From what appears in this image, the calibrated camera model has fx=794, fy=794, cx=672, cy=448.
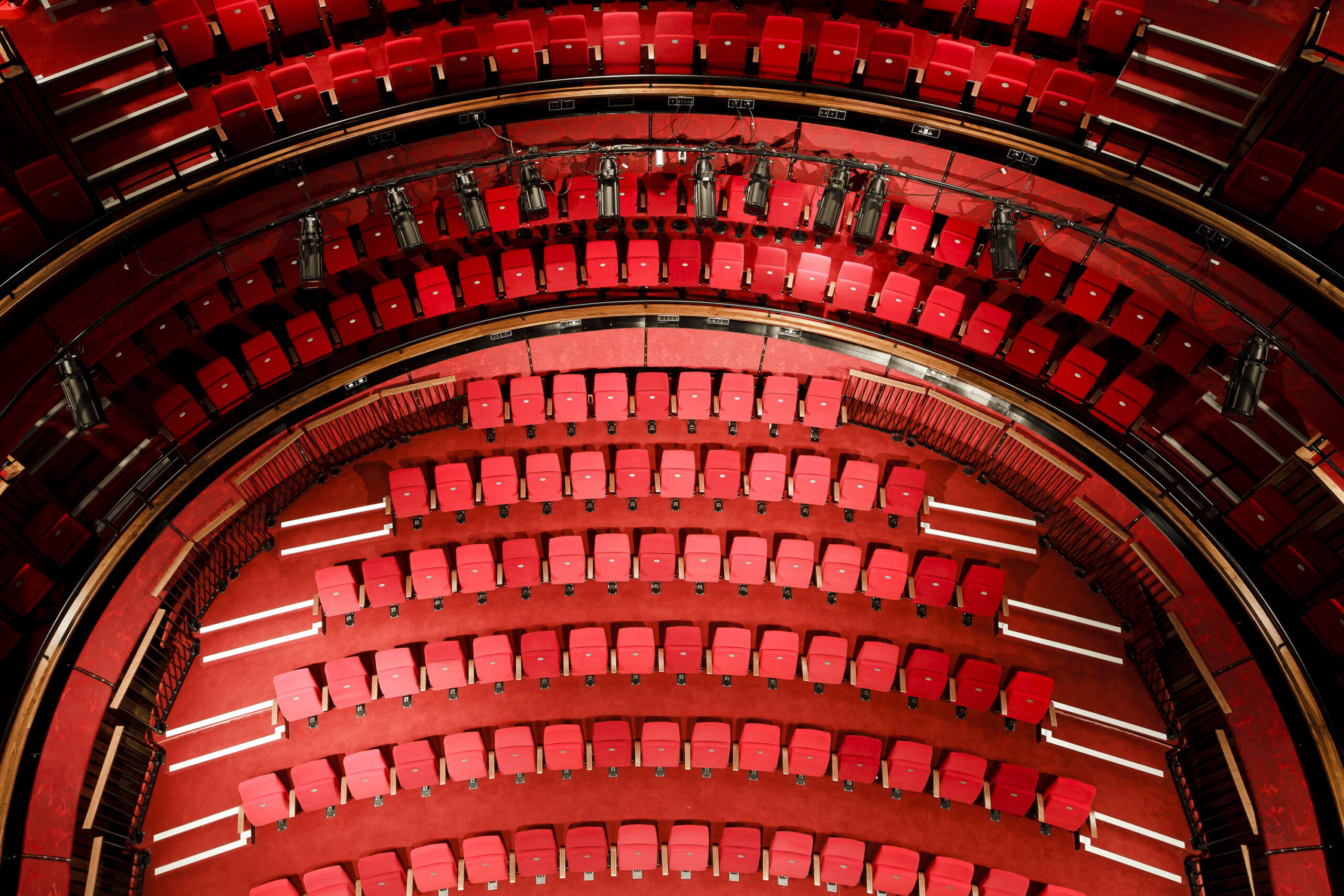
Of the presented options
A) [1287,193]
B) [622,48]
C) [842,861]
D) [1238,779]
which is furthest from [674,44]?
[1238,779]

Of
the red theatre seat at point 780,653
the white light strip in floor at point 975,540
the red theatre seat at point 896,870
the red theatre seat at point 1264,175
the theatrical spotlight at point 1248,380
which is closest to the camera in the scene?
the theatrical spotlight at point 1248,380

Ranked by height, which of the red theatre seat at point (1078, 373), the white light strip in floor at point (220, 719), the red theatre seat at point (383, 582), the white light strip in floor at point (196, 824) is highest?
the red theatre seat at point (1078, 373)

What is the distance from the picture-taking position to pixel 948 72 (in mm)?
7867

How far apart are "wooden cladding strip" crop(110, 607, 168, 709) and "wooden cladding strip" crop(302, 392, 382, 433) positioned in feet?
7.42

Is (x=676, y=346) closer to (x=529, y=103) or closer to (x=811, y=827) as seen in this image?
(x=529, y=103)

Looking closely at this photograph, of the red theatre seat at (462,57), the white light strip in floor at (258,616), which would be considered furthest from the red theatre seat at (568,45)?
the white light strip in floor at (258,616)

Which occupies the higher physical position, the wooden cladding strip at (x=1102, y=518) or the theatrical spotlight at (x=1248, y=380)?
the wooden cladding strip at (x=1102, y=518)

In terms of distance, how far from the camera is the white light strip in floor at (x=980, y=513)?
8.84 metres

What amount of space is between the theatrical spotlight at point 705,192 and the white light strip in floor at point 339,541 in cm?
479

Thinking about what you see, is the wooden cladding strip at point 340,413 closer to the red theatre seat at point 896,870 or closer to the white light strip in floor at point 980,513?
the white light strip in floor at point 980,513

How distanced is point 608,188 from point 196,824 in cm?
750

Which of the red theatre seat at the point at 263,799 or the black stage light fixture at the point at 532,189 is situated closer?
the black stage light fixture at the point at 532,189

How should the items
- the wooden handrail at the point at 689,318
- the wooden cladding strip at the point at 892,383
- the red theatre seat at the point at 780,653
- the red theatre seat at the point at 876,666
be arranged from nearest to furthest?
the wooden handrail at the point at 689,318
the red theatre seat at the point at 876,666
the red theatre seat at the point at 780,653
the wooden cladding strip at the point at 892,383

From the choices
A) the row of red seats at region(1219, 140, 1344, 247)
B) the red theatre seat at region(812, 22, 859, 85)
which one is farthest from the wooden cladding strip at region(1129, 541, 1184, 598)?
the red theatre seat at region(812, 22, 859, 85)
